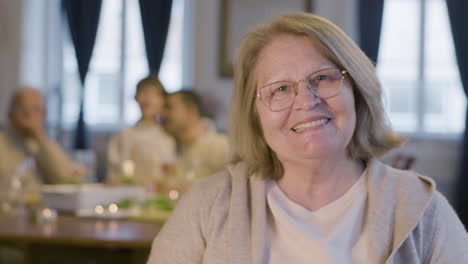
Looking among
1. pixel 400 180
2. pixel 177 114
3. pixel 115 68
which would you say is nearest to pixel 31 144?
pixel 177 114

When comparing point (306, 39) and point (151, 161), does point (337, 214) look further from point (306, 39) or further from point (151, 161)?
point (151, 161)

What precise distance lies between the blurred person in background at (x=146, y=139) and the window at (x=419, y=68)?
3143mm

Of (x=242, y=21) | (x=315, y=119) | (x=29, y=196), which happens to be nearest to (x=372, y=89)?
(x=315, y=119)

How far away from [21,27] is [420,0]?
4.28 meters

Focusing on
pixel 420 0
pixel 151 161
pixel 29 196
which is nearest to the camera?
pixel 29 196

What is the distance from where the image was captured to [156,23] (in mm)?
7777

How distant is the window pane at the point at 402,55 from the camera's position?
299 inches

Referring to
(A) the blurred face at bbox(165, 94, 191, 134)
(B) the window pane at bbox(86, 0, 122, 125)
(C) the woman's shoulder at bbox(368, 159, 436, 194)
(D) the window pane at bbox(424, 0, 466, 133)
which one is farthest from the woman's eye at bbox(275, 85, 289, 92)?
(B) the window pane at bbox(86, 0, 122, 125)

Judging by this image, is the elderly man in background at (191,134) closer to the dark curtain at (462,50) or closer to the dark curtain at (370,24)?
the dark curtain at (370,24)

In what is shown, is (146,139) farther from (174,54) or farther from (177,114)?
(174,54)

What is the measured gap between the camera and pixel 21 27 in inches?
309

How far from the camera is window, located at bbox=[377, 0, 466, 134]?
24.6ft

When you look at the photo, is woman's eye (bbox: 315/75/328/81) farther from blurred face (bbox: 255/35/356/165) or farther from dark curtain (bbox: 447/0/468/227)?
dark curtain (bbox: 447/0/468/227)

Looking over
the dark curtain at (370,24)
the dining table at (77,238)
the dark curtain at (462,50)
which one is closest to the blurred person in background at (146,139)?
the dining table at (77,238)
